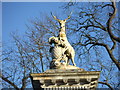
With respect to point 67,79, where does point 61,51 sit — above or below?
above

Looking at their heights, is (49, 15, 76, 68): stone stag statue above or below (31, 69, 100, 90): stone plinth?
above

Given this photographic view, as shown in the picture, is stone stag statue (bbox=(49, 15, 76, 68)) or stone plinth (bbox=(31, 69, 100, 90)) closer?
stone plinth (bbox=(31, 69, 100, 90))

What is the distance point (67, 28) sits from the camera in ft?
71.8

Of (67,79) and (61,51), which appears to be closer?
(67,79)

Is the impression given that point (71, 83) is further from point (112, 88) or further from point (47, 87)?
point (112, 88)

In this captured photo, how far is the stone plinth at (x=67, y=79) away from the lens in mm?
9047

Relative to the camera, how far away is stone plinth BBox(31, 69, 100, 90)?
905 centimetres

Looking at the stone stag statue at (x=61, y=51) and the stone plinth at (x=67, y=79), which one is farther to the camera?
the stone stag statue at (x=61, y=51)

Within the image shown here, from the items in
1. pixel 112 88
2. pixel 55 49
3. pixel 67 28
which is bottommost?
pixel 112 88

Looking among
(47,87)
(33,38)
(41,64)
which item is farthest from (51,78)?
(33,38)

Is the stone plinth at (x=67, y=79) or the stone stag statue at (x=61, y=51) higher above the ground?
the stone stag statue at (x=61, y=51)

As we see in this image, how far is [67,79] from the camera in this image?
9078 millimetres

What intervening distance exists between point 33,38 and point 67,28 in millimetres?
3306

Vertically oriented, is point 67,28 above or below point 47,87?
above
